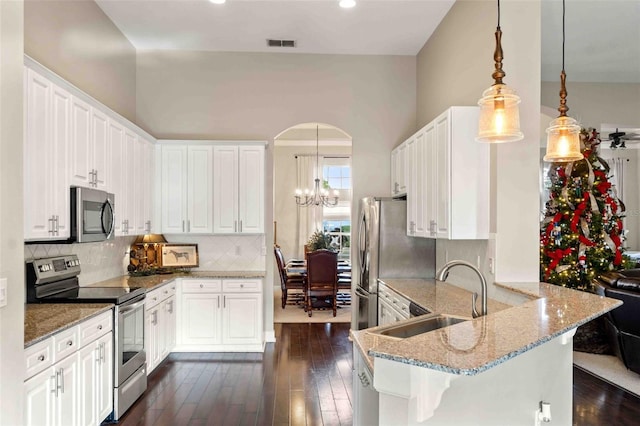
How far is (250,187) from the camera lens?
5.16 meters

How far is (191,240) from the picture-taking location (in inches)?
215

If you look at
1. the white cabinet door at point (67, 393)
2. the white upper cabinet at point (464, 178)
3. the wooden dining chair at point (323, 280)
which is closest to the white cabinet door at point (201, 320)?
the wooden dining chair at point (323, 280)

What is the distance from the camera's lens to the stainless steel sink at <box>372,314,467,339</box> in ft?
7.19

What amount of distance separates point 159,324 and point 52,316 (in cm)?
175

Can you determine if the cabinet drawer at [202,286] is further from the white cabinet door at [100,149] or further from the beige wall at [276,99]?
the white cabinet door at [100,149]

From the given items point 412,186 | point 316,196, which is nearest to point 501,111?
point 412,186

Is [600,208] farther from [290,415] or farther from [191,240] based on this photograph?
[191,240]

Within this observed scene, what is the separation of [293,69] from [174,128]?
1.72 m

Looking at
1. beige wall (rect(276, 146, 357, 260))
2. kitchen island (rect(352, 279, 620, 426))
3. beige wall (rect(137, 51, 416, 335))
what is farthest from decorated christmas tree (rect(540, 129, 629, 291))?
beige wall (rect(276, 146, 357, 260))

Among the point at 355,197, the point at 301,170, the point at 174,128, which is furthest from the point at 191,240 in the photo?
the point at 301,170

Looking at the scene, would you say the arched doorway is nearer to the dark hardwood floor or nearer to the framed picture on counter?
the framed picture on counter

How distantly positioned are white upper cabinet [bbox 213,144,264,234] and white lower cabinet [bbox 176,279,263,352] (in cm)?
73

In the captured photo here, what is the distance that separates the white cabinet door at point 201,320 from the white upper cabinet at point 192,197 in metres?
0.84

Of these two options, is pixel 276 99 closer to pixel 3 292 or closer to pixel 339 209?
pixel 3 292
